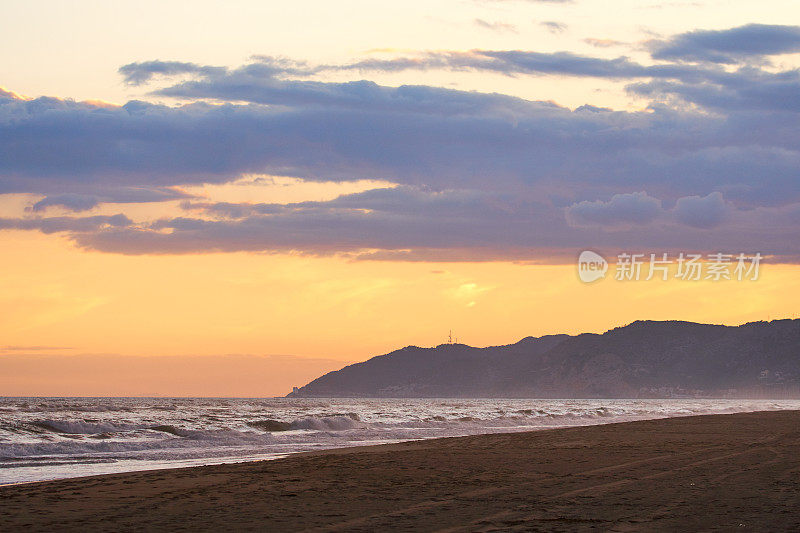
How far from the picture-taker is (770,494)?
1488 cm

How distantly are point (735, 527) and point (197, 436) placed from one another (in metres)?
28.7

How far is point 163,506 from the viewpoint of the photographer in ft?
47.0

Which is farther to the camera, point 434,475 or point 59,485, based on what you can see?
point 434,475

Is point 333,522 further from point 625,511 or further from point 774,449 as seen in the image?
Answer: point 774,449

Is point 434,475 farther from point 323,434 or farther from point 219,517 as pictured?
point 323,434

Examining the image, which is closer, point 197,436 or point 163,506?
point 163,506

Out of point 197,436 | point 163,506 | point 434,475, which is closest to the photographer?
point 163,506

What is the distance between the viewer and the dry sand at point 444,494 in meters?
12.4

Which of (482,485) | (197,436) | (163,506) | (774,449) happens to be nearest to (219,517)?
(163,506)

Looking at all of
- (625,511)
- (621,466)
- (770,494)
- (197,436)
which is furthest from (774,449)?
(197,436)

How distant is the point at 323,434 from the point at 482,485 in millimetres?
24565

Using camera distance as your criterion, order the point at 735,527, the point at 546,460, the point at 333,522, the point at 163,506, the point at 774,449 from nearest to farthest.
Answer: the point at 735,527, the point at 333,522, the point at 163,506, the point at 546,460, the point at 774,449

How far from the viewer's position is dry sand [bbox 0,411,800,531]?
40.6 ft

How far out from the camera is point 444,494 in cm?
1559
